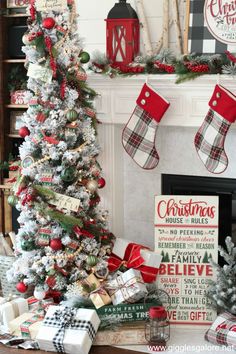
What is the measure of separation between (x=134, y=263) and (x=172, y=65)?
106cm

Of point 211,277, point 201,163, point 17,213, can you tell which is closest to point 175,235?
point 211,277

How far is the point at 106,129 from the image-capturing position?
4230 mm

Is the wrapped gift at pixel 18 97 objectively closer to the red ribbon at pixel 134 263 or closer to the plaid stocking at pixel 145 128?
the plaid stocking at pixel 145 128

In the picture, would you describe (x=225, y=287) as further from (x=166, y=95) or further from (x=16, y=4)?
(x=16, y=4)

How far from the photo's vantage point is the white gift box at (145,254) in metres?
3.68

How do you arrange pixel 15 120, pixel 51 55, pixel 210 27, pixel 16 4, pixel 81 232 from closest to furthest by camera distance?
pixel 51 55 < pixel 81 232 < pixel 210 27 < pixel 16 4 < pixel 15 120

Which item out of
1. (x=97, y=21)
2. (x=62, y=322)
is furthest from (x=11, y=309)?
(x=97, y=21)

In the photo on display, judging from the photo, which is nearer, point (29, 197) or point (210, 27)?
point (29, 197)

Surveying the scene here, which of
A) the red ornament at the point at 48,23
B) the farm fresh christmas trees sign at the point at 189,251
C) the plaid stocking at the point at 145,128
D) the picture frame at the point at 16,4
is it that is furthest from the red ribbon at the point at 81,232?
the picture frame at the point at 16,4

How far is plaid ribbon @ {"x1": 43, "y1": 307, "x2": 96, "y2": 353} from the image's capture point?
3354 mm

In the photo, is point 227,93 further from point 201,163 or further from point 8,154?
point 8,154

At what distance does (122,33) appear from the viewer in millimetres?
4031

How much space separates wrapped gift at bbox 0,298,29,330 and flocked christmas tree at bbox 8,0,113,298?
0.32 ft

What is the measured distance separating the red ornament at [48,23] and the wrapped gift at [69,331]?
4.47ft
